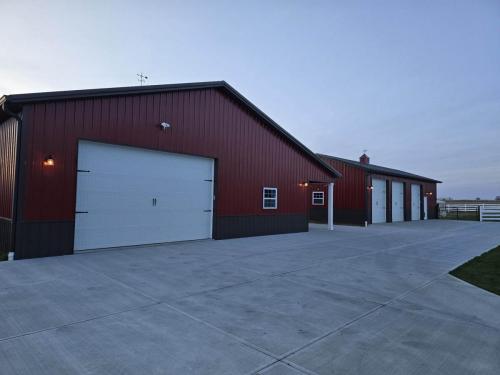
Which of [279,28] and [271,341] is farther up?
[279,28]

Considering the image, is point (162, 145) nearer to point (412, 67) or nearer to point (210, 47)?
point (210, 47)

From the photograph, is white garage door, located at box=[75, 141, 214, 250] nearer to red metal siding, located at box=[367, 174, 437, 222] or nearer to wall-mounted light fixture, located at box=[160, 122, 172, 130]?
wall-mounted light fixture, located at box=[160, 122, 172, 130]

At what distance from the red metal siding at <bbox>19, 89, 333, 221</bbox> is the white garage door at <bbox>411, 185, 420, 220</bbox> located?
1293 centimetres

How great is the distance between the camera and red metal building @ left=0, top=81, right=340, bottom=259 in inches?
265

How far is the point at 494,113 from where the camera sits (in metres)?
24.1

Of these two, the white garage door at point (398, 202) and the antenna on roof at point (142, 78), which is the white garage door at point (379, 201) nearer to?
the white garage door at point (398, 202)

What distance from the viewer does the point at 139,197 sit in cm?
862

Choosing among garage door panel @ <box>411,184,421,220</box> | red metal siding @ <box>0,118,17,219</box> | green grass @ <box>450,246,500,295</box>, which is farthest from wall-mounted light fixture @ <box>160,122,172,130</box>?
garage door panel @ <box>411,184,421,220</box>

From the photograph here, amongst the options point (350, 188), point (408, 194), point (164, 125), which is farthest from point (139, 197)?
point (408, 194)

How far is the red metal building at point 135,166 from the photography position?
674 cm

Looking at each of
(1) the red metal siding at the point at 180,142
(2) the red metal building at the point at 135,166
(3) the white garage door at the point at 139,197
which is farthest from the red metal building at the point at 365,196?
(3) the white garage door at the point at 139,197

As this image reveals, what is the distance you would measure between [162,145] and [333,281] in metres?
6.39

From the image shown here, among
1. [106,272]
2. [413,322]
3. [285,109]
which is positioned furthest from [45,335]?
[285,109]

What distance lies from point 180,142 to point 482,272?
28.0 ft
